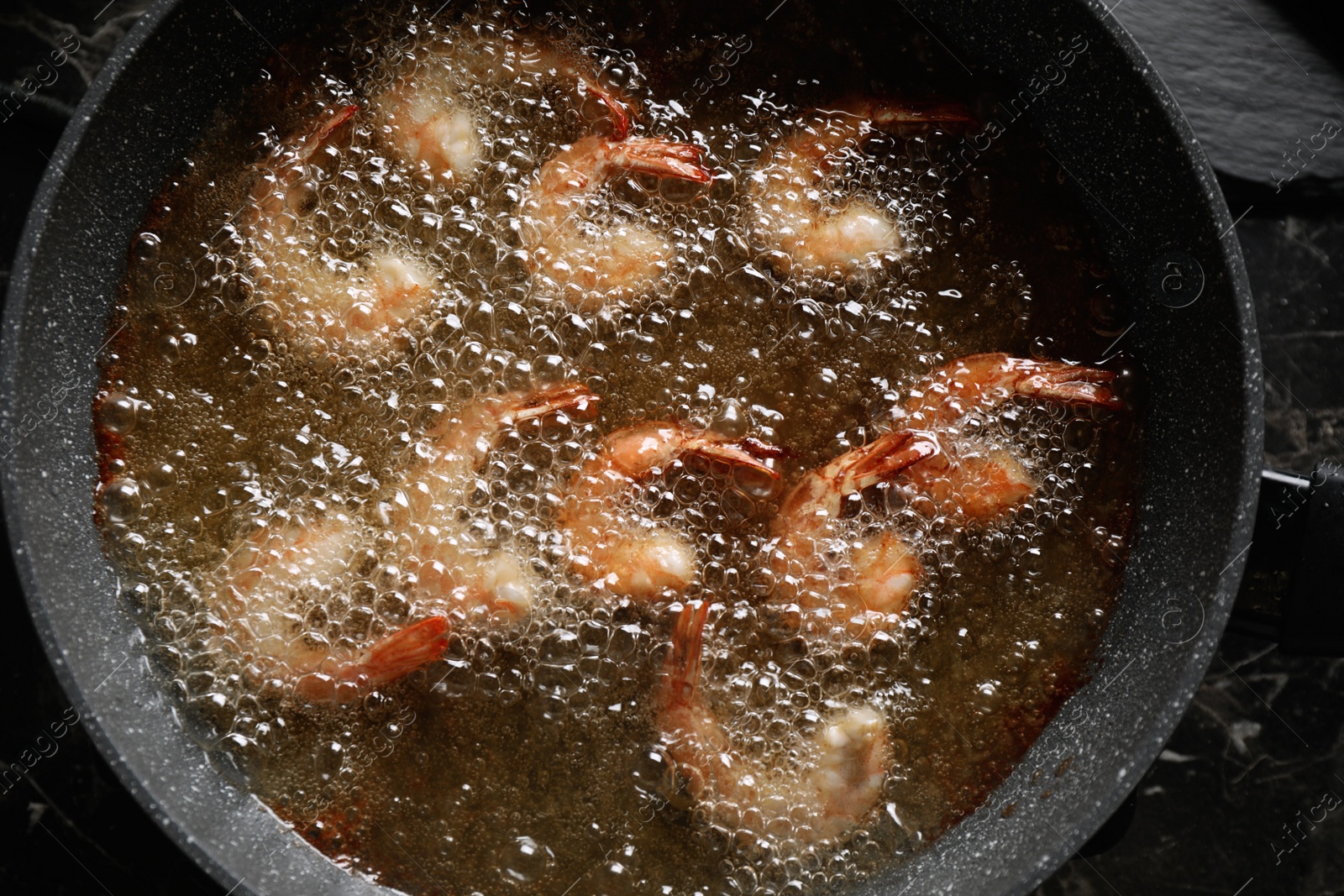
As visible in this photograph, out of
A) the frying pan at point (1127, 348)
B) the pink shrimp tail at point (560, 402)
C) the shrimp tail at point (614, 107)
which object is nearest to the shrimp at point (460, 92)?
the shrimp tail at point (614, 107)

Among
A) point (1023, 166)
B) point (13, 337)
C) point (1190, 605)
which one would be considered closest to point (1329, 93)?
point (1023, 166)

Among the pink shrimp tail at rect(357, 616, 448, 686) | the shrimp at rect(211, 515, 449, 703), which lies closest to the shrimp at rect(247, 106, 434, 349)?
the shrimp at rect(211, 515, 449, 703)

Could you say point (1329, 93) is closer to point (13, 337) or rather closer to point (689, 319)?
point (689, 319)

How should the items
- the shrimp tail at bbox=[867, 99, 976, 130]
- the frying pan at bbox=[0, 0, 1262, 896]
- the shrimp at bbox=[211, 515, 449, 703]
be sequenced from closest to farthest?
1. the frying pan at bbox=[0, 0, 1262, 896]
2. the shrimp at bbox=[211, 515, 449, 703]
3. the shrimp tail at bbox=[867, 99, 976, 130]

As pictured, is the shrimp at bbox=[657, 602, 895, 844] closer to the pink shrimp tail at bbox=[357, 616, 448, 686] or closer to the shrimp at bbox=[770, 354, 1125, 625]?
the shrimp at bbox=[770, 354, 1125, 625]

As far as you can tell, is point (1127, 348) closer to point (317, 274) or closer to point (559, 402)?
point (559, 402)

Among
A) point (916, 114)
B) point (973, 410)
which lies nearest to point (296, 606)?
point (973, 410)
